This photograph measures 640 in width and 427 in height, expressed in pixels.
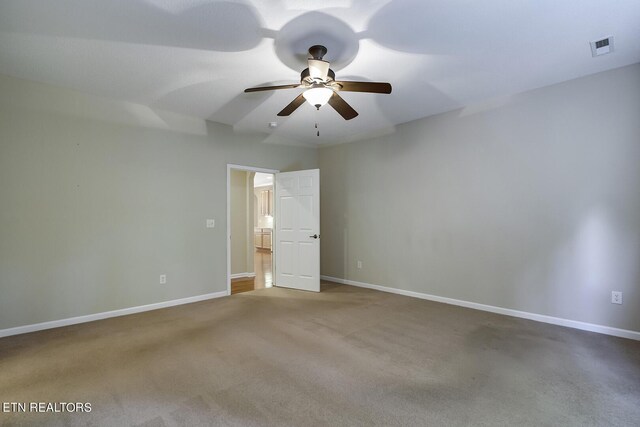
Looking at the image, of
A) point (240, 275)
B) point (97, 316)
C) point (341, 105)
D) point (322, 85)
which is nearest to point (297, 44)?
point (322, 85)

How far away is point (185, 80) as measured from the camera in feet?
10.7

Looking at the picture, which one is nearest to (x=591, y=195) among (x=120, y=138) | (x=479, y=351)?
(x=479, y=351)

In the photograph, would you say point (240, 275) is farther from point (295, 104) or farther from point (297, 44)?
point (297, 44)

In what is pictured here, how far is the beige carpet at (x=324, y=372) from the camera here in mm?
1907

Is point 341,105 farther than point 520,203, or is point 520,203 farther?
point 520,203

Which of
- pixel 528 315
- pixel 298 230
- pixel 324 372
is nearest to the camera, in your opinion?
pixel 324 372

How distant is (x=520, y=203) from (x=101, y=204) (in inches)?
204

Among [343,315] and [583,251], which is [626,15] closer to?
[583,251]

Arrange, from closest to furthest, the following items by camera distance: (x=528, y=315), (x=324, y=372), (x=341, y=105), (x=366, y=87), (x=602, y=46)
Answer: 1. (x=324, y=372)
2. (x=366, y=87)
3. (x=602, y=46)
4. (x=341, y=105)
5. (x=528, y=315)

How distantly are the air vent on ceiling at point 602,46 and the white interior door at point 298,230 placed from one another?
11.6 feet

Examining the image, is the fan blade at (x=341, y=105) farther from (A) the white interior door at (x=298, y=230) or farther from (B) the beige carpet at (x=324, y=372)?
(B) the beige carpet at (x=324, y=372)

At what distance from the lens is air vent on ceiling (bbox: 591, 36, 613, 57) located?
2.60 metres

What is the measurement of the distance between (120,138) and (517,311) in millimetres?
5470

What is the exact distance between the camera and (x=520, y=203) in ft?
12.1
